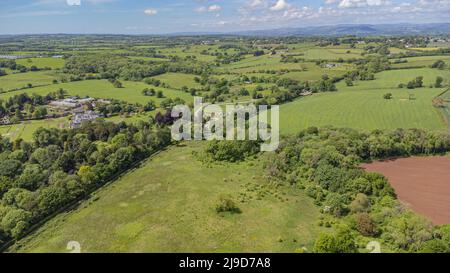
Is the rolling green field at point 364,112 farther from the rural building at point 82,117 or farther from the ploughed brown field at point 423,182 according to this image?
the rural building at point 82,117

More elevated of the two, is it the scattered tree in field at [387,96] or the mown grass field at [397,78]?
the mown grass field at [397,78]

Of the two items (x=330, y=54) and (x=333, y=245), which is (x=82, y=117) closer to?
(x=333, y=245)

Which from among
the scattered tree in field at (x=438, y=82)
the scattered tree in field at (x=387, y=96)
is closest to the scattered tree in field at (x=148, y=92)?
the scattered tree in field at (x=387, y=96)

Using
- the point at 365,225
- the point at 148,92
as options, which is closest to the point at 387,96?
the point at 365,225

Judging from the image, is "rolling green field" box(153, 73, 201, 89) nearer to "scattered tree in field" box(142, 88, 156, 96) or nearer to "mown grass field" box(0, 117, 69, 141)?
"scattered tree in field" box(142, 88, 156, 96)
